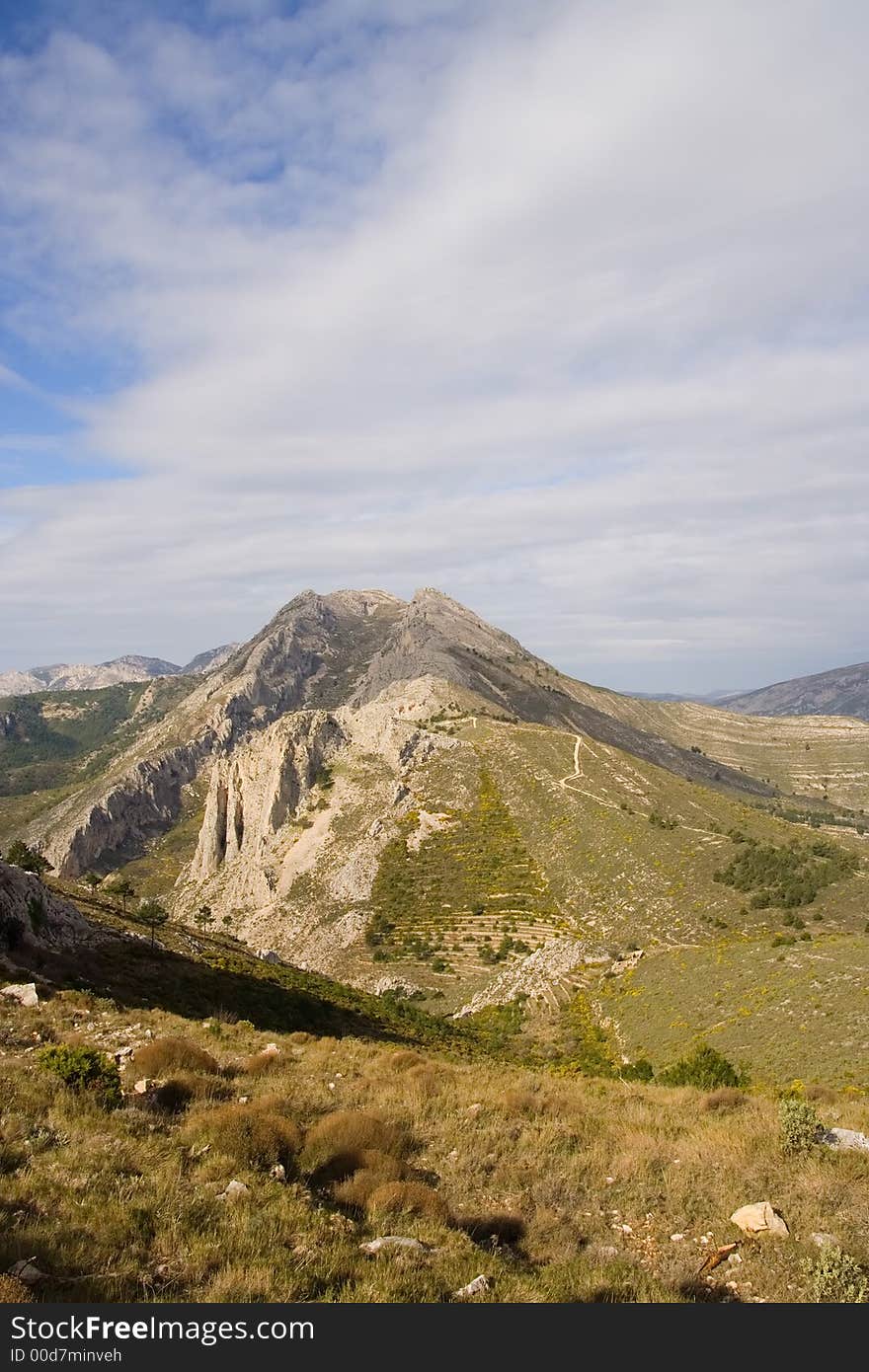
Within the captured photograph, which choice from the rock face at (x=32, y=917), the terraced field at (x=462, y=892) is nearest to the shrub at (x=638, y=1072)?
the rock face at (x=32, y=917)

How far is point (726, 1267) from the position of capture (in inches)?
374

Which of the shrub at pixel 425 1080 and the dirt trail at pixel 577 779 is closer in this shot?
the shrub at pixel 425 1080

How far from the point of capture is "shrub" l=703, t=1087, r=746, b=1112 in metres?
16.8

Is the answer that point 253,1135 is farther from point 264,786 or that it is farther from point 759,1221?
point 264,786

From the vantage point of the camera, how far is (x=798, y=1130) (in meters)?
13.1

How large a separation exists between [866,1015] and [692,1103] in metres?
19.5

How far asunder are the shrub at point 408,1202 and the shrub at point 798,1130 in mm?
7538

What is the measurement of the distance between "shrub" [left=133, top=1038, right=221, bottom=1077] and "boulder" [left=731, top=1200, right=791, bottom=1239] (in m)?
11.6

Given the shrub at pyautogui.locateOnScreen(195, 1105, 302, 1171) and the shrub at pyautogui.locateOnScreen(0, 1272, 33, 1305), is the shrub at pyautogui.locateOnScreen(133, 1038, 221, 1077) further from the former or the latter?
the shrub at pyautogui.locateOnScreen(0, 1272, 33, 1305)

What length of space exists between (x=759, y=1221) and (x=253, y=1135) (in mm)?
8585

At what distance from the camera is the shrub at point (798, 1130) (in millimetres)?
13047

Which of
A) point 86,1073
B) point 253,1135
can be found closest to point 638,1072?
point 253,1135

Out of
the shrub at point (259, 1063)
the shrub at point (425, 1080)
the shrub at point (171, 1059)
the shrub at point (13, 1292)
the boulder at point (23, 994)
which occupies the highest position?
the shrub at point (13, 1292)

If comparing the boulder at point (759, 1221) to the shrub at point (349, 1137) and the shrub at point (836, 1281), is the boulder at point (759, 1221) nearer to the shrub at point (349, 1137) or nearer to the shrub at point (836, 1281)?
the shrub at point (836, 1281)
